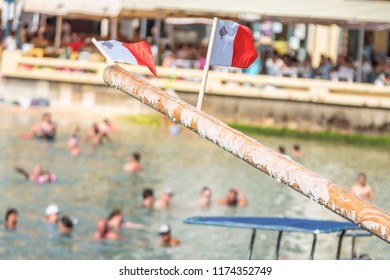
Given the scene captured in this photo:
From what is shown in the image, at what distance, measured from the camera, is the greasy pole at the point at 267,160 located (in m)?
6.54

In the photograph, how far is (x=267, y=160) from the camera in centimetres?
675

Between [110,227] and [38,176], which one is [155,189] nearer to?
[38,176]

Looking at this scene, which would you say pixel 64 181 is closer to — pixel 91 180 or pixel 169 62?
→ pixel 91 180

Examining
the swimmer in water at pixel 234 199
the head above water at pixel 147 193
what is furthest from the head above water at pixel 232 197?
the head above water at pixel 147 193

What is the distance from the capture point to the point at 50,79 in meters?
37.8

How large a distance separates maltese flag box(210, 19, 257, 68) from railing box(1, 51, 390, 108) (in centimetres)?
2770

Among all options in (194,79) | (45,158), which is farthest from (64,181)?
(194,79)

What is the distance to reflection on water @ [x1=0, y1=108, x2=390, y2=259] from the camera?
77.9 ft

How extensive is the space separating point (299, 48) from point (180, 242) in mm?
21528

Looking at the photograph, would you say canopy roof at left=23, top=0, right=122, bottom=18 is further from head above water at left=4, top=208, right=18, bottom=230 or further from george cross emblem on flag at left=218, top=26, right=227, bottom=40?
george cross emblem on flag at left=218, top=26, right=227, bottom=40

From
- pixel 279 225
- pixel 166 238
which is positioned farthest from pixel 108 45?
pixel 166 238

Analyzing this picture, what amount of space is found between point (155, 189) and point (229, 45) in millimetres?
21105

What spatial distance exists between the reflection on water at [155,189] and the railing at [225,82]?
1.29m
